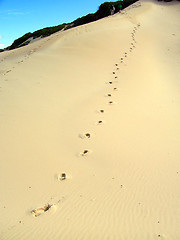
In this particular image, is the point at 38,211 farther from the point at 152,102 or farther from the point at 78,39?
the point at 78,39

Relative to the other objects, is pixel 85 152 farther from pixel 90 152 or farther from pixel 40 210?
pixel 40 210

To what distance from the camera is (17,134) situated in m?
5.77

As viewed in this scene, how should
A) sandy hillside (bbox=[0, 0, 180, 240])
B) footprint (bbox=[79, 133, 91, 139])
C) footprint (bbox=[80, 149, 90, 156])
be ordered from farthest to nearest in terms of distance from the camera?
1. footprint (bbox=[79, 133, 91, 139])
2. footprint (bbox=[80, 149, 90, 156])
3. sandy hillside (bbox=[0, 0, 180, 240])

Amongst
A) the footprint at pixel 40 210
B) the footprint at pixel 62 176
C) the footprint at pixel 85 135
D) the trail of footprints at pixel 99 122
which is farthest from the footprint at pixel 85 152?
the footprint at pixel 40 210

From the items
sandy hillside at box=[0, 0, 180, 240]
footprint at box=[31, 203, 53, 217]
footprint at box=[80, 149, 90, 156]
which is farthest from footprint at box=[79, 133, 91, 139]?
footprint at box=[31, 203, 53, 217]

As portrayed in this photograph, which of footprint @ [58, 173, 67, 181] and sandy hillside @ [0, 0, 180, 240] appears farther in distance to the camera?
footprint @ [58, 173, 67, 181]

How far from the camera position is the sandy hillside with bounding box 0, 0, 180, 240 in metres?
3.46

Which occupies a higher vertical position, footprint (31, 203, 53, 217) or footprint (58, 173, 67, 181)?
footprint (31, 203, 53, 217)

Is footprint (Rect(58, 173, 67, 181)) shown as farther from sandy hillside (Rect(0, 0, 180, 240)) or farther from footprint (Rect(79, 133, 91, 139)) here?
footprint (Rect(79, 133, 91, 139))

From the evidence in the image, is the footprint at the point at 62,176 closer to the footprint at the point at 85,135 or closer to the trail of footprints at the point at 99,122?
the trail of footprints at the point at 99,122

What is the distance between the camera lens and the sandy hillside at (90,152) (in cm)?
346

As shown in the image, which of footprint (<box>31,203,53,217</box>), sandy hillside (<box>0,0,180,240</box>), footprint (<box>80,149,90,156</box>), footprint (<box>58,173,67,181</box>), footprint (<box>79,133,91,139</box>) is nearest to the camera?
sandy hillside (<box>0,0,180,240</box>)

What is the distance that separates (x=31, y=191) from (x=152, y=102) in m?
5.05

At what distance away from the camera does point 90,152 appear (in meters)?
5.19
